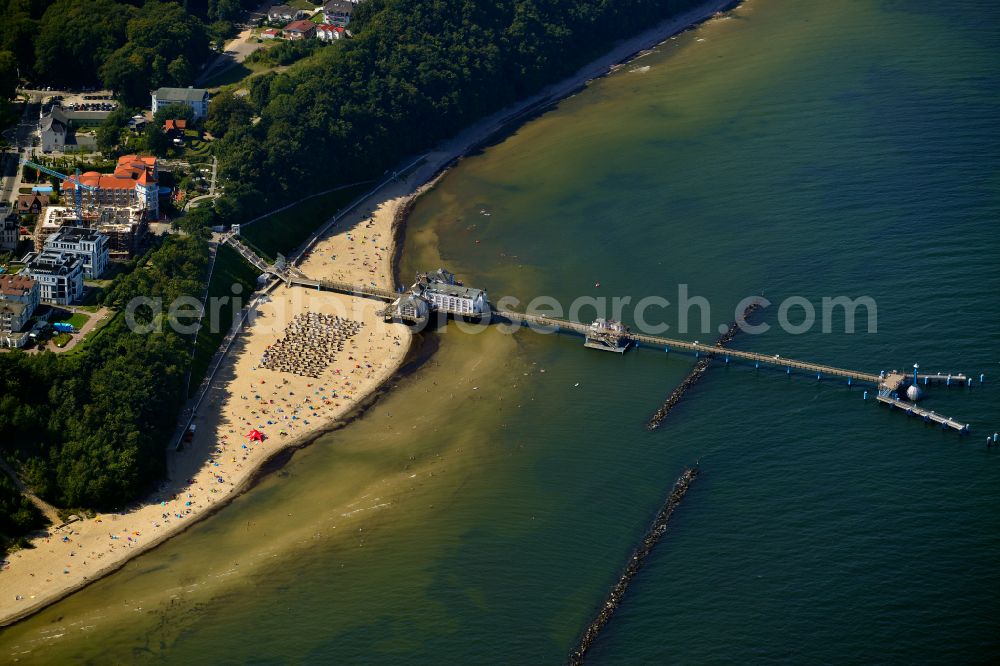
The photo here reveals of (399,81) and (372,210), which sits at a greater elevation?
(399,81)

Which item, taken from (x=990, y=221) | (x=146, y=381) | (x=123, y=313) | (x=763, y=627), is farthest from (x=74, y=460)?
(x=990, y=221)

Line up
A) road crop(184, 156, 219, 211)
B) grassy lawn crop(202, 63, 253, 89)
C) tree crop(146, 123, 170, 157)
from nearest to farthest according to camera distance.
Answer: road crop(184, 156, 219, 211), tree crop(146, 123, 170, 157), grassy lawn crop(202, 63, 253, 89)

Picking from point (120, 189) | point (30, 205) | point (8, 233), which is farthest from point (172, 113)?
point (8, 233)

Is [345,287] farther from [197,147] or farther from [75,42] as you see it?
[75,42]

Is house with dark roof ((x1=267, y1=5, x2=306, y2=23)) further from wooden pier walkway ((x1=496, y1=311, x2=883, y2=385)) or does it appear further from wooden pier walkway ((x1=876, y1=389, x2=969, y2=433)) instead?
wooden pier walkway ((x1=876, y1=389, x2=969, y2=433))

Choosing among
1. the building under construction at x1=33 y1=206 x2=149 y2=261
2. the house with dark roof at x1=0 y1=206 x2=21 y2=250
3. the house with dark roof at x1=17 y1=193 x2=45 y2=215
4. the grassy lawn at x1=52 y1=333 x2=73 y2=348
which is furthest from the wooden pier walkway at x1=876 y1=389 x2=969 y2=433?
the house with dark roof at x1=17 y1=193 x2=45 y2=215

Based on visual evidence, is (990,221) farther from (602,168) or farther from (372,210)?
(372,210)
